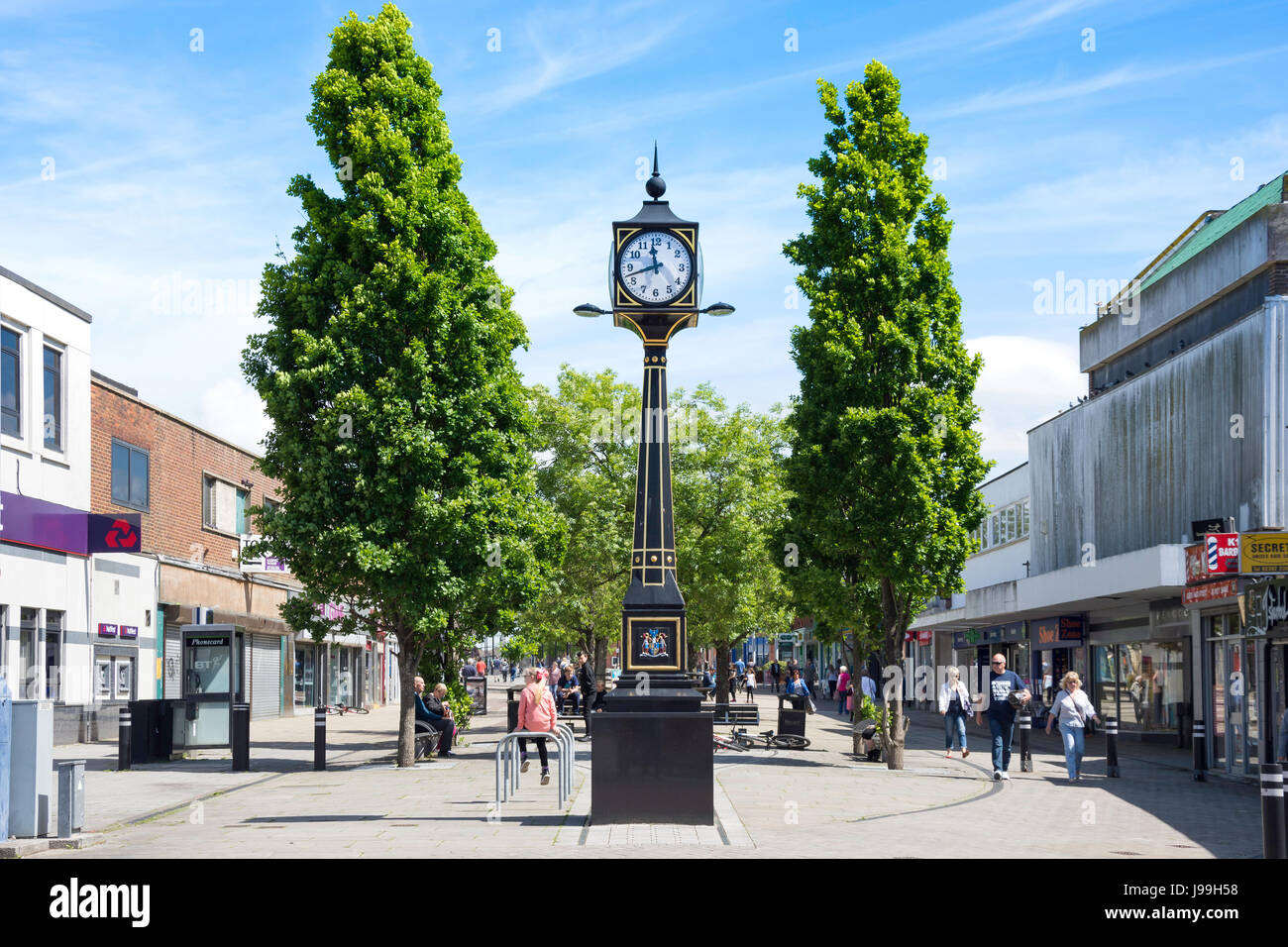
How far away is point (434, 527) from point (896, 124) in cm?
1091

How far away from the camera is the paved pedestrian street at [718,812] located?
12.4 metres

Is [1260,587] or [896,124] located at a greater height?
[896,124]

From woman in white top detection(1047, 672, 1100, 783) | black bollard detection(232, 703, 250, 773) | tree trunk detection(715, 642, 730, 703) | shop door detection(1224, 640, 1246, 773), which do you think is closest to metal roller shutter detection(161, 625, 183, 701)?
black bollard detection(232, 703, 250, 773)

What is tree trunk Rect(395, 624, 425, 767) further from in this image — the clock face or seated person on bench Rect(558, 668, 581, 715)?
seated person on bench Rect(558, 668, 581, 715)

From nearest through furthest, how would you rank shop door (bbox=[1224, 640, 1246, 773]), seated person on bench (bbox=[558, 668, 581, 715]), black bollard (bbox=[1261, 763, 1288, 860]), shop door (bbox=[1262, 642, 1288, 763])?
black bollard (bbox=[1261, 763, 1288, 860]), shop door (bbox=[1262, 642, 1288, 763]), shop door (bbox=[1224, 640, 1246, 773]), seated person on bench (bbox=[558, 668, 581, 715])

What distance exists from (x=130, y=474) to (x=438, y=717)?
12419 mm

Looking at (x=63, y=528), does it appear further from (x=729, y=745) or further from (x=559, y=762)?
(x=559, y=762)

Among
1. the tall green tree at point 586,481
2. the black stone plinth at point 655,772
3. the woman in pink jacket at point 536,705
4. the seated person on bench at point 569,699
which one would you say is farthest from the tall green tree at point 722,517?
the black stone plinth at point 655,772

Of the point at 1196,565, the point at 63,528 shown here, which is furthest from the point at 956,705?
the point at 63,528

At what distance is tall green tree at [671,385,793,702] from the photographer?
40.6m

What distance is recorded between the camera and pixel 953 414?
23562 mm

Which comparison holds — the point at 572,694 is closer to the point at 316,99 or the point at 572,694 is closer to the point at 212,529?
the point at 212,529

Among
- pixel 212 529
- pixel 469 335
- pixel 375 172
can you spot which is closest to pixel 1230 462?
pixel 469 335

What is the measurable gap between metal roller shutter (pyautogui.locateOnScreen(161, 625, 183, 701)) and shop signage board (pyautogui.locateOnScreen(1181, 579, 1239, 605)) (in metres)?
24.2
